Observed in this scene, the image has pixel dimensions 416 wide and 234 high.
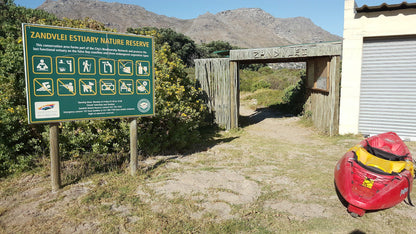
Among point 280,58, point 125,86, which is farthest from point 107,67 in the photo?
point 280,58

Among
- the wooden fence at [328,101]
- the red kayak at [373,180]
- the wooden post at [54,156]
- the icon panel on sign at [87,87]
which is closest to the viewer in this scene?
the red kayak at [373,180]

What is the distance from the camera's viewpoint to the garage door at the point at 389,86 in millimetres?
9156

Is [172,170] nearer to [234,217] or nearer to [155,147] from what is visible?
[155,147]

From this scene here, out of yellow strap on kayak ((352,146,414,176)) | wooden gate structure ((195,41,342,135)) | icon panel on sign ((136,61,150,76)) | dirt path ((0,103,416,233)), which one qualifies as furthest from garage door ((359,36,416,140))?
icon panel on sign ((136,61,150,76))

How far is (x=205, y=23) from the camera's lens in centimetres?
14675

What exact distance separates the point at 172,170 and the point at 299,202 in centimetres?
287

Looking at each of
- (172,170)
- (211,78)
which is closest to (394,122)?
(211,78)

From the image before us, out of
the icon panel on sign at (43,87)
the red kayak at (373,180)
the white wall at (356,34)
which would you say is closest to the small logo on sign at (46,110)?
the icon panel on sign at (43,87)

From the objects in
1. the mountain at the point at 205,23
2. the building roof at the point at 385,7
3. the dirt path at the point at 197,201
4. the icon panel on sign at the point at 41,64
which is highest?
the mountain at the point at 205,23

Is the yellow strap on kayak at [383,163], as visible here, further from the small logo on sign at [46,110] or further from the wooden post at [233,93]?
the wooden post at [233,93]

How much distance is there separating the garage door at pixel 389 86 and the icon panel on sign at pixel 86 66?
28.5ft

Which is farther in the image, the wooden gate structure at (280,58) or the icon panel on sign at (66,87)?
the wooden gate structure at (280,58)

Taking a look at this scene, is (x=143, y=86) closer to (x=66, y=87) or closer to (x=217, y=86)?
(x=66, y=87)

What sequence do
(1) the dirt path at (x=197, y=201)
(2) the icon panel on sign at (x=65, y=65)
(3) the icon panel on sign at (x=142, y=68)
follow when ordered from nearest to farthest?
(1) the dirt path at (x=197, y=201), (2) the icon panel on sign at (x=65, y=65), (3) the icon panel on sign at (x=142, y=68)
